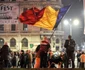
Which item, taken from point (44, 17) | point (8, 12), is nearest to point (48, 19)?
point (44, 17)

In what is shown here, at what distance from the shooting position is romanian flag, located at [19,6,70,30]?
44.3 ft

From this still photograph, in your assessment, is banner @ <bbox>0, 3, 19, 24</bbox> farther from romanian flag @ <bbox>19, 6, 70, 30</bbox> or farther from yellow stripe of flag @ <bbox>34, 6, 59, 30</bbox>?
yellow stripe of flag @ <bbox>34, 6, 59, 30</bbox>

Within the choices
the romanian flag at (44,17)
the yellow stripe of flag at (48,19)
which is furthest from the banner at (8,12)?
the yellow stripe of flag at (48,19)

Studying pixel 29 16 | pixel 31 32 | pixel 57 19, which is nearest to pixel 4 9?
pixel 29 16

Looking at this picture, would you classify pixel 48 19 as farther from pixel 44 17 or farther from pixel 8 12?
pixel 8 12

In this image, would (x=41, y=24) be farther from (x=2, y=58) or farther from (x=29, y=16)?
(x=2, y=58)

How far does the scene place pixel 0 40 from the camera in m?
65.8

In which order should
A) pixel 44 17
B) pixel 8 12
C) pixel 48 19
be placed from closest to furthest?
pixel 48 19 → pixel 44 17 → pixel 8 12

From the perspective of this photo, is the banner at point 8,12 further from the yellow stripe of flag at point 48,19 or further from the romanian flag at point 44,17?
the yellow stripe of flag at point 48,19

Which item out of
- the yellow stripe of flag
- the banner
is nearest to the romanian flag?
the yellow stripe of flag

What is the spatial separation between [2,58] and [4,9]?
2.68 m

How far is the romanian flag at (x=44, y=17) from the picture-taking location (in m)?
13.5

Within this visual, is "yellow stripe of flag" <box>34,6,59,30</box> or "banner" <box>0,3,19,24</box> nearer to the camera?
"yellow stripe of flag" <box>34,6,59,30</box>

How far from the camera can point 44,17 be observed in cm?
1386
